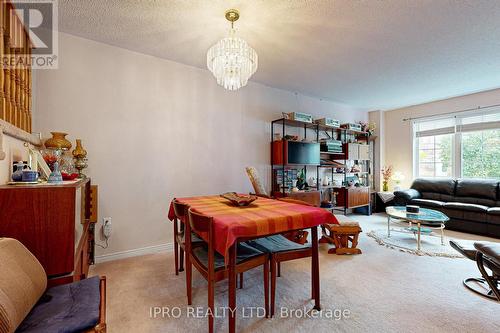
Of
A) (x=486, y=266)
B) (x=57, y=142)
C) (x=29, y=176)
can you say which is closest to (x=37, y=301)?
(x=29, y=176)

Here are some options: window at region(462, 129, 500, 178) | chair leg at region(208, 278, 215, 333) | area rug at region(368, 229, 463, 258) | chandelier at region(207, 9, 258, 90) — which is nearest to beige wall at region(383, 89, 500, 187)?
window at region(462, 129, 500, 178)

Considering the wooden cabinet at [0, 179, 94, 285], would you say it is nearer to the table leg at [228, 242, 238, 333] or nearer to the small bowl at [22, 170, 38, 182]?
the small bowl at [22, 170, 38, 182]

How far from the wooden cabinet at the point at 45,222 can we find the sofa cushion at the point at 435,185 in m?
5.74

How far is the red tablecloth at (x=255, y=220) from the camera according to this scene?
1.33 metres

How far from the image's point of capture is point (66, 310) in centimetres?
100

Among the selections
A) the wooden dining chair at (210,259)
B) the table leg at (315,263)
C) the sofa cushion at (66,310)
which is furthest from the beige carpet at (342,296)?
the sofa cushion at (66,310)

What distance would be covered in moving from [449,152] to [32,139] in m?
6.71

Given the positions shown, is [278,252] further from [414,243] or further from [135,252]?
[414,243]

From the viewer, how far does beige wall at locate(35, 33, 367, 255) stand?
2479 millimetres

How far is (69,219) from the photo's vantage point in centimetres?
121

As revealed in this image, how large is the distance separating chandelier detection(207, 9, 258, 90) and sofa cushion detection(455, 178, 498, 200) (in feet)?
15.2

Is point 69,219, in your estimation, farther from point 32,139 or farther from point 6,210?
point 32,139

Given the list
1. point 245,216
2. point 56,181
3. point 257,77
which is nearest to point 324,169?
point 257,77

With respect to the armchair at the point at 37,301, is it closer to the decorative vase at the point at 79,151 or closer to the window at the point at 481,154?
the decorative vase at the point at 79,151
